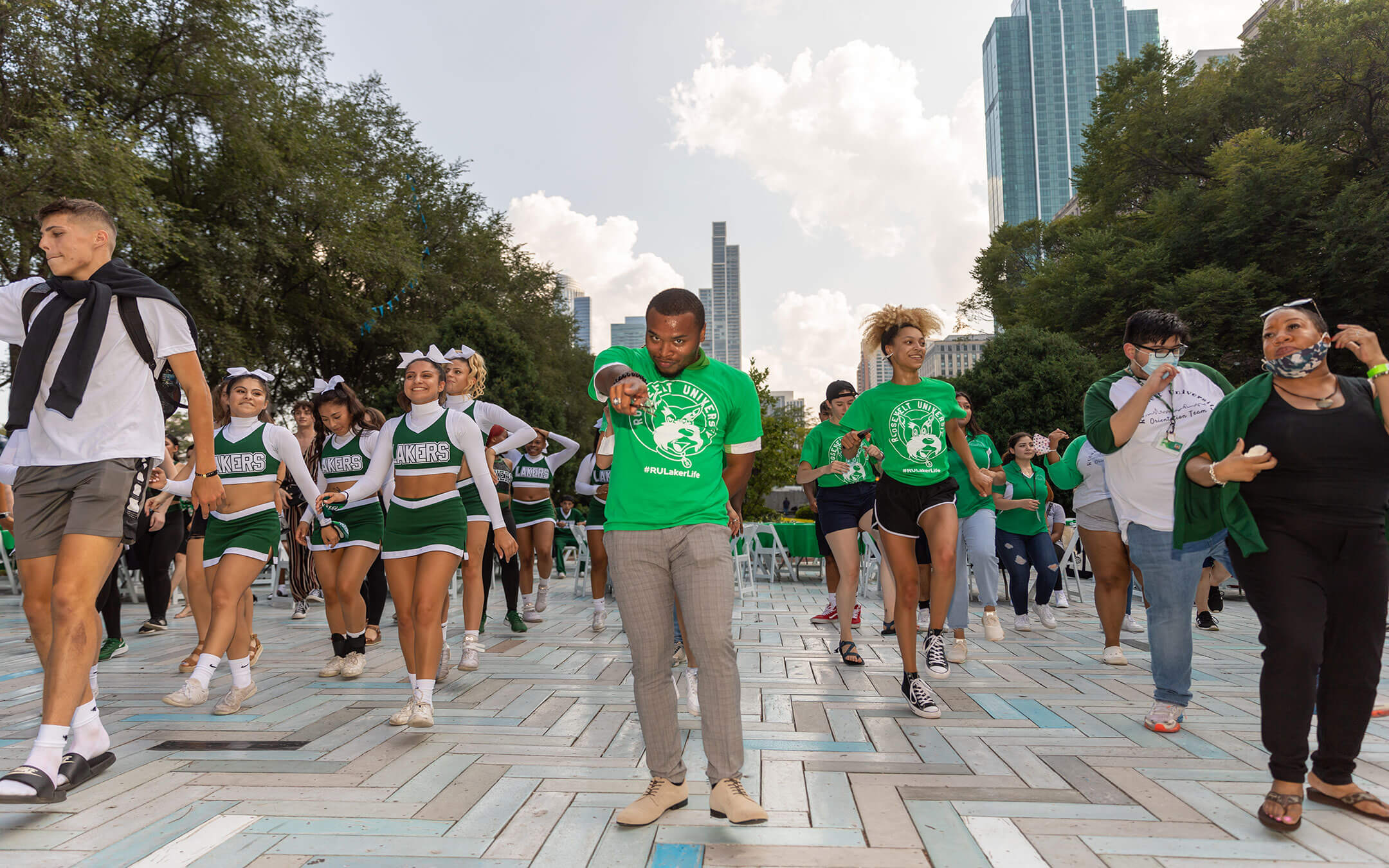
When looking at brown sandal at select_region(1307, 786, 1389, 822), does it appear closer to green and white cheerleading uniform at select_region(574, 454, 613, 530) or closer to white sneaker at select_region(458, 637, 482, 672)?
white sneaker at select_region(458, 637, 482, 672)

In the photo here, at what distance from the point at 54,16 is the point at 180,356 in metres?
14.5

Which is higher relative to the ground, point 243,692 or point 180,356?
point 180,356

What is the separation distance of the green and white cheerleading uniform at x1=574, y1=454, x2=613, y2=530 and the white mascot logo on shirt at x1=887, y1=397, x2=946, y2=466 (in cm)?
316

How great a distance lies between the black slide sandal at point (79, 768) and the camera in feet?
9.85

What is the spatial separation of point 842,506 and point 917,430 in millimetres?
1239

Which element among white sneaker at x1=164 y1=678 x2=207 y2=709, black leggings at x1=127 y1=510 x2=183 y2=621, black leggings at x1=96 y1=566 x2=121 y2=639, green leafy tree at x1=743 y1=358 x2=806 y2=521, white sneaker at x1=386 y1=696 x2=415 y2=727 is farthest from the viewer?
green leafy tree at x1=743 y1=358 x2=806 y2=521

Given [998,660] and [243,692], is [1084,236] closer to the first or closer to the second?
[998,660]

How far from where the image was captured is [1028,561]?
8055mm

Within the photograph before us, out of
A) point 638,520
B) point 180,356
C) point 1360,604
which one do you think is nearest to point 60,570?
point 180,356

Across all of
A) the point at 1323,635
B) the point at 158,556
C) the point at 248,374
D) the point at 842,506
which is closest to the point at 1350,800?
the point at 1323,635

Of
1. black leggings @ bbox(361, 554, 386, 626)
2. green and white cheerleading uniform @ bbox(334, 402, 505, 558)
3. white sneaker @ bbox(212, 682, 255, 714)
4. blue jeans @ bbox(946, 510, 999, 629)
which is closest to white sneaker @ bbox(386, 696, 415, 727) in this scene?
green and white cheerleading uniform @ bbox(334, 402, 505, 558)

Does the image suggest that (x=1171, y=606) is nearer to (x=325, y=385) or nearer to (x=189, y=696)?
(x=189, y=696)

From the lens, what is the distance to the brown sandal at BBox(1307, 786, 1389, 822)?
2.73 meters

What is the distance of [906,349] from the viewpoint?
4.83 m
